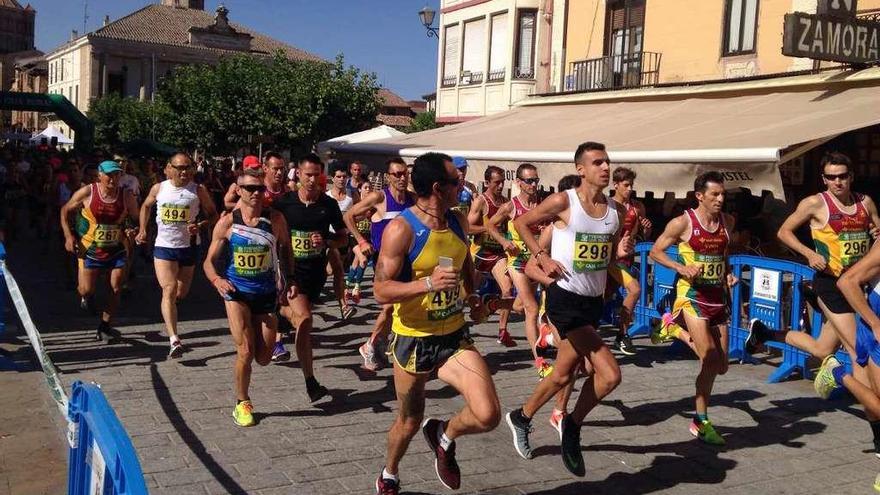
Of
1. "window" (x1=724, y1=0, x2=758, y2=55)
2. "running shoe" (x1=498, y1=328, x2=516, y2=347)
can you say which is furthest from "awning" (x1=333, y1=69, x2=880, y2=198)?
"running shoe" (x1=498, y1=328, x2=516, y2=347)

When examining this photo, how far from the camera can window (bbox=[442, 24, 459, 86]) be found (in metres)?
27.2

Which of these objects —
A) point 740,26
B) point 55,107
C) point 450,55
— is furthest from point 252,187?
point 55,107

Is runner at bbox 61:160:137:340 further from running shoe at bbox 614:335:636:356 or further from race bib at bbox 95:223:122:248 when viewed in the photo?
running shoe at bbox 614:335:636:356

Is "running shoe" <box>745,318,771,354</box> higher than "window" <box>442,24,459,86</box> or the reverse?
the reverse

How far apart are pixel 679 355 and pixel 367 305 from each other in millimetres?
4441

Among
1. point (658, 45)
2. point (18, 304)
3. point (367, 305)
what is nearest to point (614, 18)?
point (658, 45)

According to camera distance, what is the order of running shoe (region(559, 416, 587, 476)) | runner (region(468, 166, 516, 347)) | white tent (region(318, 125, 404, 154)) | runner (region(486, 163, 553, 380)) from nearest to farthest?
running shoe (region(559, 416, 587, 476)) → runner (region(486, 163, 553, 380)) → runner (region(468, 166, 516, 347)) → white tent (region(318, 125, 404, 154))

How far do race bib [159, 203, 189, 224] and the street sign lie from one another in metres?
7.63

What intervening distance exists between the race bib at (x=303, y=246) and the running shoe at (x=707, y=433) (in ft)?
11.1

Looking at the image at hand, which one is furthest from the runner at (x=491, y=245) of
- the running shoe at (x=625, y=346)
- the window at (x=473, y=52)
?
the window at (x=473, y=52)

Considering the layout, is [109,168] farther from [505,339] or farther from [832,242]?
[832,242]

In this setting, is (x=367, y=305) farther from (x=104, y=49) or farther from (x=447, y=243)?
(x=104, y=49)

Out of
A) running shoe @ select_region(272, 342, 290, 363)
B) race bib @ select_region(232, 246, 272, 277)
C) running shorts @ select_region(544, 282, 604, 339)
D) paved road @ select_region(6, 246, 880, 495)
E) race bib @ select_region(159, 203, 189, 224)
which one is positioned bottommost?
paved road @ select_region(6, 246, 880, 495)

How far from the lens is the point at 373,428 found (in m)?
6.30
